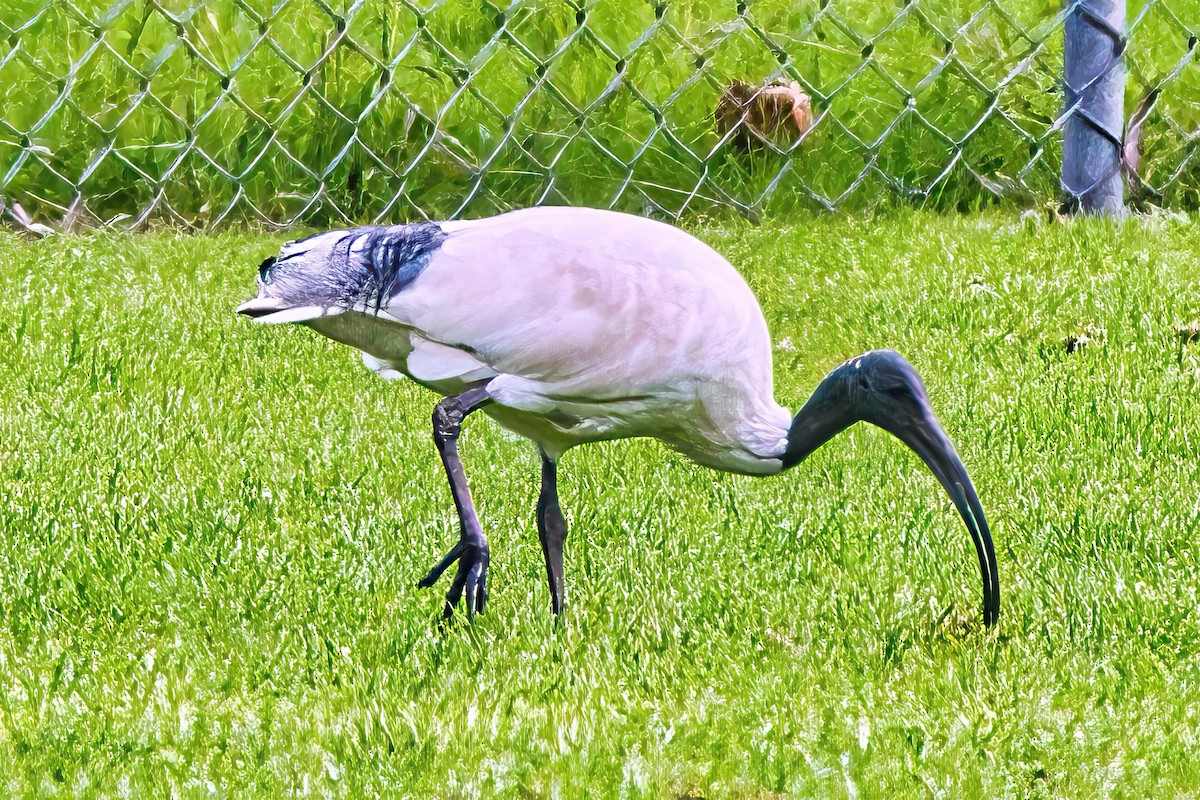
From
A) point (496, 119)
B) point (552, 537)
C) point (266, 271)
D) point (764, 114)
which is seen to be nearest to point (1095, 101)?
point (764, 114)

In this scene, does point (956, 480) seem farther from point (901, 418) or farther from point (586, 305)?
point (586, 305)

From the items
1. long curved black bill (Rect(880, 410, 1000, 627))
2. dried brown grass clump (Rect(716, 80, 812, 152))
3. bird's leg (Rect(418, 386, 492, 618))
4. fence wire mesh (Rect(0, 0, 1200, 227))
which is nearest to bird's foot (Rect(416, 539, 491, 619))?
bird's leg (Rect(418, 386, 492, 618))

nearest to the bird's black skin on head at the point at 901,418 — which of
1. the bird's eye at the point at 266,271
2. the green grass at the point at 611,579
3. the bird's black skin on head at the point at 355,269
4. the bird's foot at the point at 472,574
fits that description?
the green grass at the point at 611,579

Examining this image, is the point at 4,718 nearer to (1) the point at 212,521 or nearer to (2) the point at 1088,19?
(1) the point at 212,521

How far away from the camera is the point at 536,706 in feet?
10.0

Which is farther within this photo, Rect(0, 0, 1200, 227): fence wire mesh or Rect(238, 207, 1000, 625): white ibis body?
Rect(0, 0, 1200, 227): fence wire mesh

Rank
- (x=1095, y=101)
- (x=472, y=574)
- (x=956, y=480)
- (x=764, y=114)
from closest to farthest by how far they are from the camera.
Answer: (x=956, y=480)
(x=472, y=574)
(x=1095, y=101)
(x=764, y=114)

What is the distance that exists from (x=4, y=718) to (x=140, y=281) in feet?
10.6

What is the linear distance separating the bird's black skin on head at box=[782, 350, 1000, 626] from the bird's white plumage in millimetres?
128

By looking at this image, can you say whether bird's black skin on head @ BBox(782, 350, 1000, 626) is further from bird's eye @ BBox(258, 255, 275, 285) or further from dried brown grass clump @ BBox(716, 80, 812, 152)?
dried brown grass clump @ BBox(716, 80, 812, 152)

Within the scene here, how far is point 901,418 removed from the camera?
10.5ft

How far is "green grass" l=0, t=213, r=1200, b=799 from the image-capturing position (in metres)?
2.86

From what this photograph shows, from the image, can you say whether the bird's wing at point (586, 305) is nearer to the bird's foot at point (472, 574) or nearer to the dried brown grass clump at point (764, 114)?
the bird's foot at point (472, 574)

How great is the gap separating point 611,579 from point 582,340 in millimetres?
690
